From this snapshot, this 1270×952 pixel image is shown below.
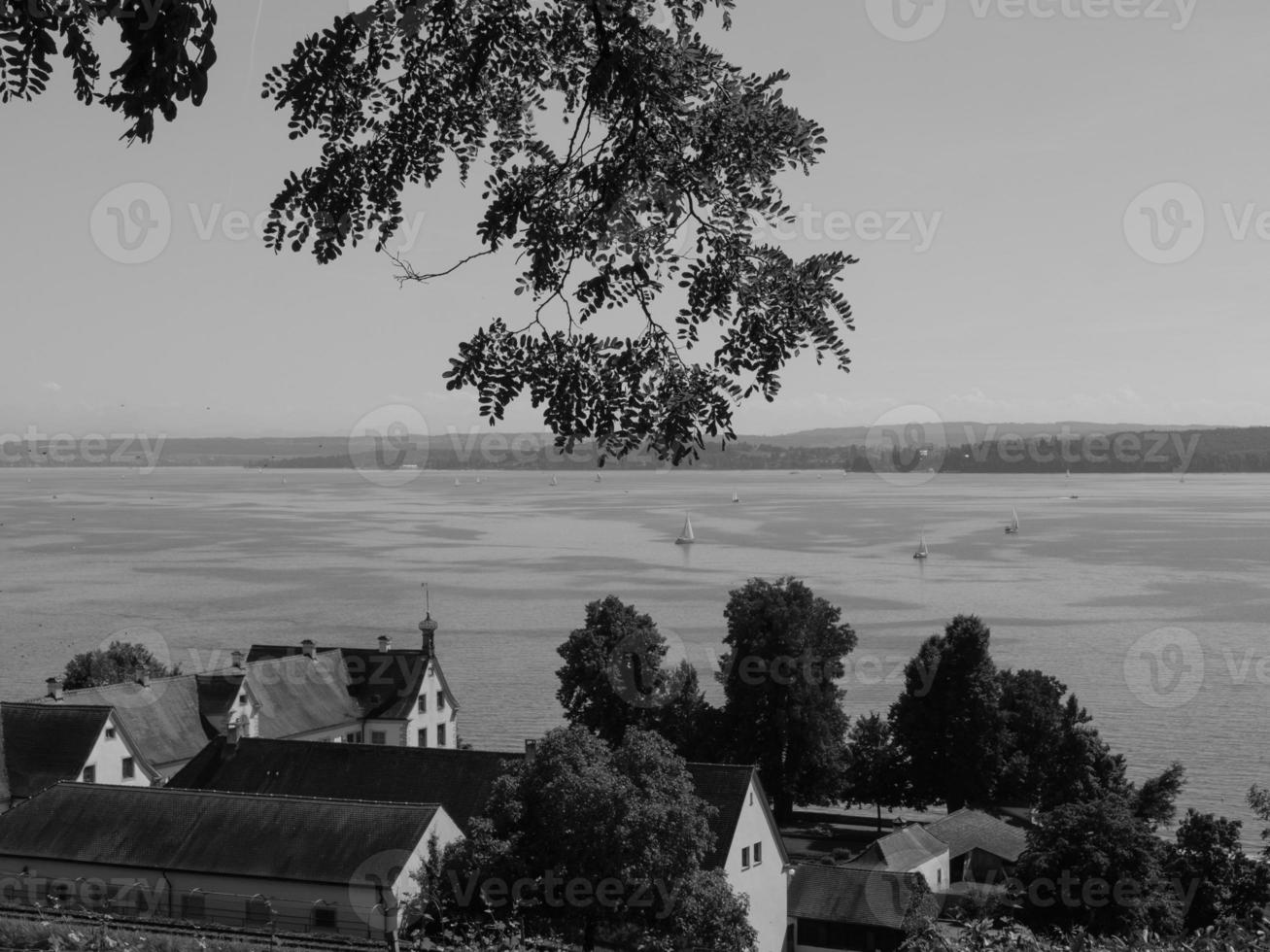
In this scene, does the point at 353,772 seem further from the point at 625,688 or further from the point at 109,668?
the point at 109,668

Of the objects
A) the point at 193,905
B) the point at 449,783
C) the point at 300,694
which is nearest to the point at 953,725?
the point at 449,783

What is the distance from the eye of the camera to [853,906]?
104ft

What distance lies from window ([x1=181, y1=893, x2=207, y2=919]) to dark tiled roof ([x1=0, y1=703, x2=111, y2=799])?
11.8 meters

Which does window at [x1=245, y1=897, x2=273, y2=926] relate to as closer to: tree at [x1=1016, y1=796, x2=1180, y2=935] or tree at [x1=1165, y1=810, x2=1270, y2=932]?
tree at [x1=1016, y1=796, x2=1180, y2=935]

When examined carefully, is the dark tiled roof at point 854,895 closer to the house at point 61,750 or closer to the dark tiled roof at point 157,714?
the house at point 61,750

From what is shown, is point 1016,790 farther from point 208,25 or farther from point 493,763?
point 208,25

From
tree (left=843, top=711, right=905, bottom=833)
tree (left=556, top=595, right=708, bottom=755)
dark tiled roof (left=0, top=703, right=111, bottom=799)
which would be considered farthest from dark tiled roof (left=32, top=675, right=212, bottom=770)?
tree (left=843, top=711, right=905, bottom=833)

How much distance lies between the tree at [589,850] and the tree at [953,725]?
26637 millimetres

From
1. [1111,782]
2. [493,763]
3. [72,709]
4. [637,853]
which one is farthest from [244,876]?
[1111,782]

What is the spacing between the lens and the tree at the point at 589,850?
20.2 m

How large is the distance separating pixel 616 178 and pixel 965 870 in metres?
35.4

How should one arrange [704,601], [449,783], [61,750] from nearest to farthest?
1. [449,783]
2. [61,750]
3. [704,601]

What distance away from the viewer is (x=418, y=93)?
23.0ft

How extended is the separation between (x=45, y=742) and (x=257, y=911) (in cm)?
1492
